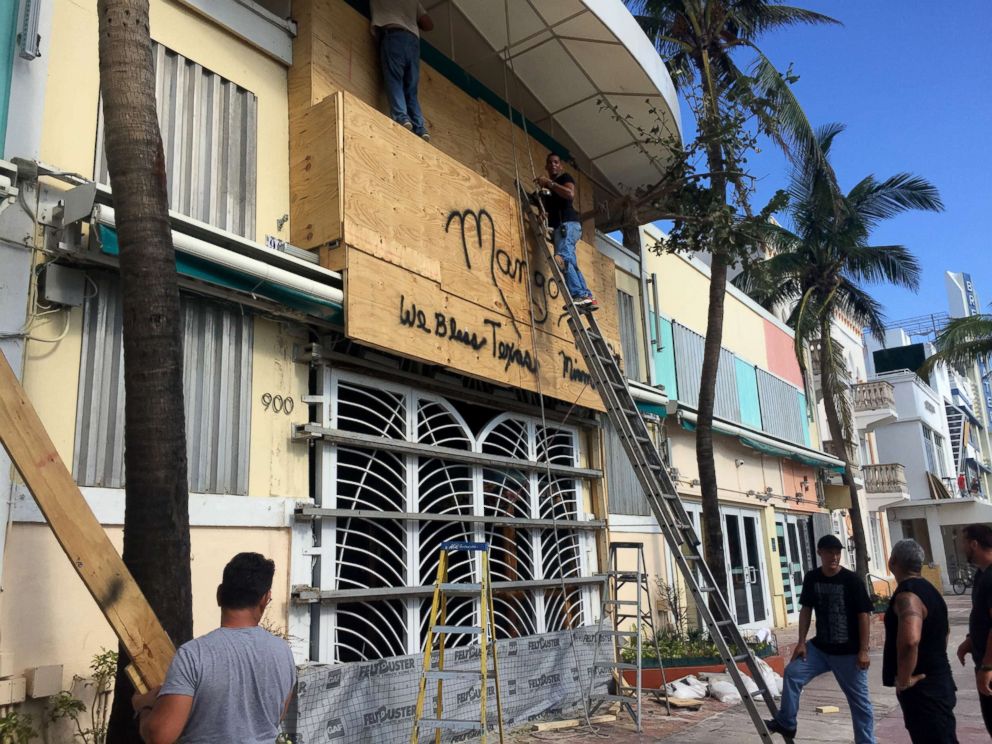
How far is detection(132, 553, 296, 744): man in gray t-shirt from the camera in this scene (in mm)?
2771

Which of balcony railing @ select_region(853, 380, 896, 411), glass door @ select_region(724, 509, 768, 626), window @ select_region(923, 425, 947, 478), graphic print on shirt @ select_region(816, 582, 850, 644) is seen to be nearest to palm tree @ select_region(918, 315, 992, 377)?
glass door @ select_region(724, 509, 768, 626)

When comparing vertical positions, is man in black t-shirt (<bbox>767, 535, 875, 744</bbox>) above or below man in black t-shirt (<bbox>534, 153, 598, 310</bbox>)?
below

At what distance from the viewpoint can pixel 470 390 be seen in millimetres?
8570

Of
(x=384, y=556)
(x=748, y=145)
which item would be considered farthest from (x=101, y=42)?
(x=748, y=145)

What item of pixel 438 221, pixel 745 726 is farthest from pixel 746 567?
pixel 438 221

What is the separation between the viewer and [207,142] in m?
6.64

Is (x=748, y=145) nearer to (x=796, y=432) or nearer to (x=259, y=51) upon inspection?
(x=259, y=51)

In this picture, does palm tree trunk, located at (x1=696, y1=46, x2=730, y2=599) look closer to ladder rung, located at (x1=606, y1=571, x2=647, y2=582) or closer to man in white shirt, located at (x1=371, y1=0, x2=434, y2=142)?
ladder rung, located at (x1=606, y1=571, x2=647, y2=582)

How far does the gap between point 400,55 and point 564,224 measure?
112 inches

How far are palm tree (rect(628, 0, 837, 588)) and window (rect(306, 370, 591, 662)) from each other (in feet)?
9.67

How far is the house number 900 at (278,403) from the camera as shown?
6501 mm

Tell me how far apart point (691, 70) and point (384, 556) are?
374 inches

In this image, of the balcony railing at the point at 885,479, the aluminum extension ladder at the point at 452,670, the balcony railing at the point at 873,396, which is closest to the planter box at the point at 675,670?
the aluminum extension ladder at the point at 452,670

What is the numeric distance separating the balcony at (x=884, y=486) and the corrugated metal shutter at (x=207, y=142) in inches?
1056
